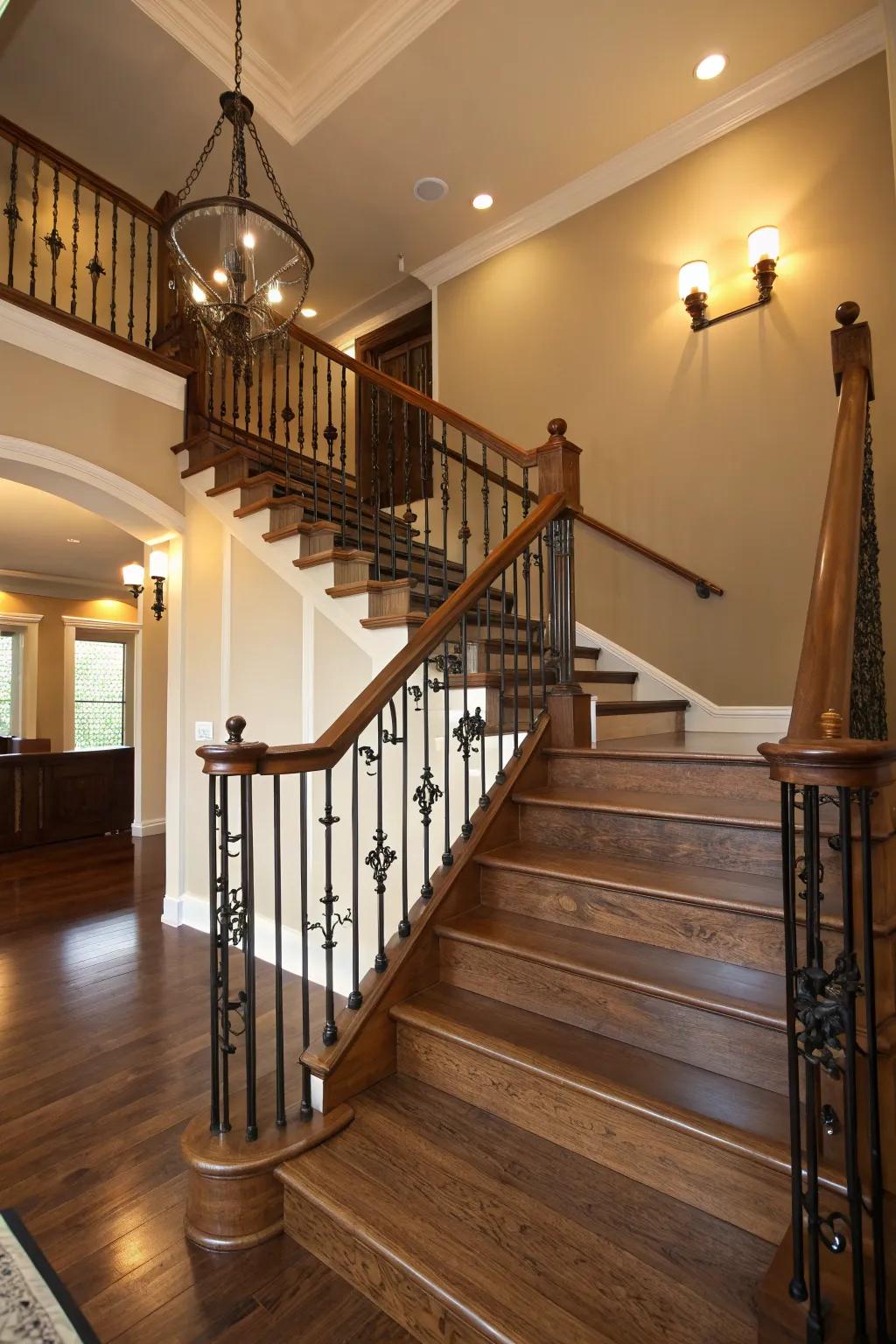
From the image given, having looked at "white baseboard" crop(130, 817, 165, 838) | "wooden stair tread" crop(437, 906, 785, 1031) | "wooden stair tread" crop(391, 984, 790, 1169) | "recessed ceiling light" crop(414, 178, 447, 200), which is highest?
"recessed ceiling light" crop(414, 178, 447, 200)

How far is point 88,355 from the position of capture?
140 inches

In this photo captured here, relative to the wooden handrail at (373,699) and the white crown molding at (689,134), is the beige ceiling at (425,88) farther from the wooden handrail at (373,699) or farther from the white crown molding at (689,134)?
the wooden handrail at (373,699)

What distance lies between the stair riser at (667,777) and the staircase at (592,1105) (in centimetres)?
1

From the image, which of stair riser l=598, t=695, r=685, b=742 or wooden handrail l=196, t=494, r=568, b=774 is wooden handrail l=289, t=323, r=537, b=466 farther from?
stair riser l=598, t=695, r=685, b=742

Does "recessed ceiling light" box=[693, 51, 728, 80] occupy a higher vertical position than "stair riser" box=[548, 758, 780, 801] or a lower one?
higher

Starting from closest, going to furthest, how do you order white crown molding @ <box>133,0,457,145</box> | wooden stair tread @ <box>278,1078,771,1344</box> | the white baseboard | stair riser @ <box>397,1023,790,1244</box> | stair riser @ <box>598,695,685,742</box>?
wooden stair tread @ <box>278,1078,771,1344</box> → stair riser @ <box>397,1023,790,1244</box> → stair riser @ <box>598,695,685,742</box> → white crown molding @ <box>133,0,457,145</box> → the white baseboard

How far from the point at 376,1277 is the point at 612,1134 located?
585 mm

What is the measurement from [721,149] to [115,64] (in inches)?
140

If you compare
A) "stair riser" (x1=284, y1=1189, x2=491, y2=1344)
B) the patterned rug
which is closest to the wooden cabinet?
"stair riser" (x1=284, y1=1189, x2=491, y2=1344)

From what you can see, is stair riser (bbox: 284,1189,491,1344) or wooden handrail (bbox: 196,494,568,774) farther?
wooden handrail (bbox: 196,494,568,774)

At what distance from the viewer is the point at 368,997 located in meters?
1.88

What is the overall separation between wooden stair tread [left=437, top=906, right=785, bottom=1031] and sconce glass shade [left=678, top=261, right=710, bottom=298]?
365 cm

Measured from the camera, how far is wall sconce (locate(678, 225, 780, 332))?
3498mm

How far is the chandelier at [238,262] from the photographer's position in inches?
89.8
